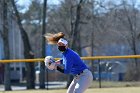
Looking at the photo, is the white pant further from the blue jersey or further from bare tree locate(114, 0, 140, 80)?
bare tree locate(114, 0, 140, 80)

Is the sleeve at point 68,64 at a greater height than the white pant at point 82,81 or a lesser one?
greater

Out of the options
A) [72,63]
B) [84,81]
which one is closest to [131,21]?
[84,81]

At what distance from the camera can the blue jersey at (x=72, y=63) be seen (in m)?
Answer: 9.02

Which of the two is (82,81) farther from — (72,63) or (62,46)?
(62,46)

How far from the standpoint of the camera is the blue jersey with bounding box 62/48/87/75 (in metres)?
9.02

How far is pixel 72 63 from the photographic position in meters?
9.03

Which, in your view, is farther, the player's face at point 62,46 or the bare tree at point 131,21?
the bare tree at point 131,21

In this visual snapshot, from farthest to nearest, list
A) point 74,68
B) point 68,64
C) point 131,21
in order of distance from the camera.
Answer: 1. point 131,21
2. point 74,68
3. point 68,64

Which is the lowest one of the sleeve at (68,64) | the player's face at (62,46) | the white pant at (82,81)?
the white pant at (82,81)

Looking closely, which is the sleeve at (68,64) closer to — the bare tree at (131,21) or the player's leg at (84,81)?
the player's leg at (84,81)

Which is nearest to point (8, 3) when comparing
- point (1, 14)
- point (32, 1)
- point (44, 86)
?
point (1, 14)

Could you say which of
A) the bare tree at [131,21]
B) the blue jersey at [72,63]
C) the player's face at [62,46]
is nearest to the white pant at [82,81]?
the blue jersey at [72,63]

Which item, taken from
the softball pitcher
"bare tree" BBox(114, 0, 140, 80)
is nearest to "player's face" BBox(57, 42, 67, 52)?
the softball pitcher

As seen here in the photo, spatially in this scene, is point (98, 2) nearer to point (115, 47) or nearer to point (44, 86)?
point (44, 86)
